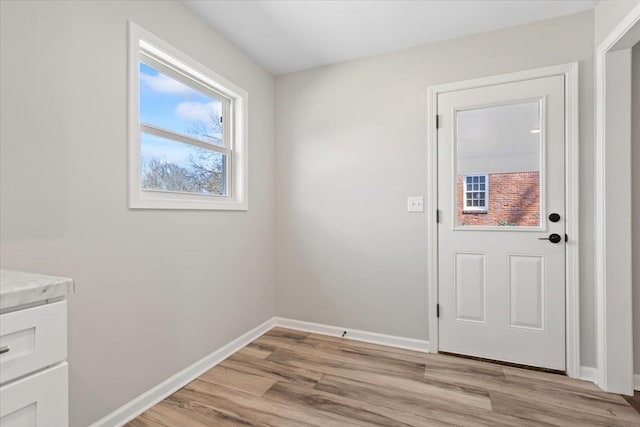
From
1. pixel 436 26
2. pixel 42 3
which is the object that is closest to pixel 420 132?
pixel 436 26

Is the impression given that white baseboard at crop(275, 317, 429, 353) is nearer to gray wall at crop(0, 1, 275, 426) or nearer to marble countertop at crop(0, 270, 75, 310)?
gray wall at crop(0, 1, 275, 426)

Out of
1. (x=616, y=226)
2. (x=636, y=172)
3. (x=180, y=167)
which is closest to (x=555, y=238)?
(x=616, y=226)

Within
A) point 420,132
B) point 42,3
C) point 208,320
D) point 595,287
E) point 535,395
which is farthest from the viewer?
point 420,132

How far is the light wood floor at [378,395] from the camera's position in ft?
5.55

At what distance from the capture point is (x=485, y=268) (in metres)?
2.36

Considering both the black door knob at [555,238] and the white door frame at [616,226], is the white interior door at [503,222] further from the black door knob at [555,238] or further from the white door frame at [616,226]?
the white door frame at [616,226]

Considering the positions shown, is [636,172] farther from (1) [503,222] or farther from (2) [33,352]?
(2) [33,352]

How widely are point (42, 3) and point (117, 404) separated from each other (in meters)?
1.97

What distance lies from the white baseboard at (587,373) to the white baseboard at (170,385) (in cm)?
246

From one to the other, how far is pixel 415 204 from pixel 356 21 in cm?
145

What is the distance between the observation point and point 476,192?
2.39 meters

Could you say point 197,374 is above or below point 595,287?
below

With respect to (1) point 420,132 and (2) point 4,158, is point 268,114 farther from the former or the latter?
(2) point 4,158

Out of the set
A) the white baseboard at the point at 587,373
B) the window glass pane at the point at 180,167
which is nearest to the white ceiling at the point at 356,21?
the window glass pane at the point at 180,167
